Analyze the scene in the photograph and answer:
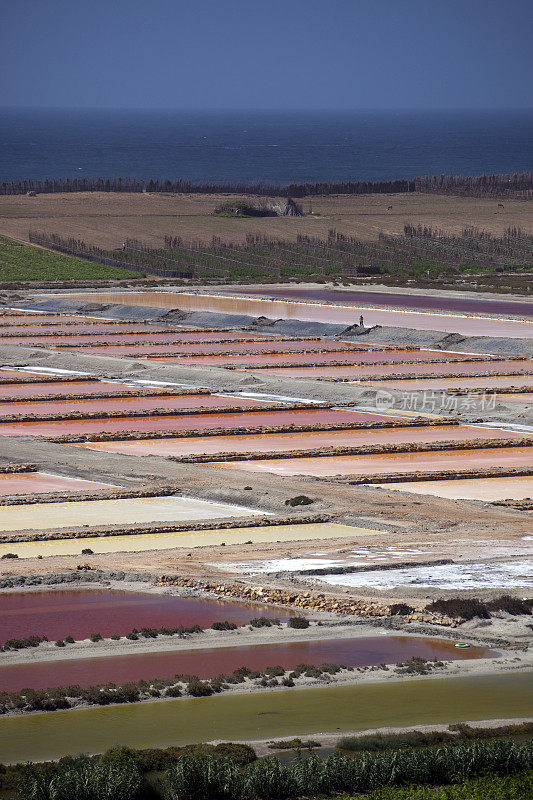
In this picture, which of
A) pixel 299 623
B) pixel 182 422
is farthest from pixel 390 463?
pixel 299 623

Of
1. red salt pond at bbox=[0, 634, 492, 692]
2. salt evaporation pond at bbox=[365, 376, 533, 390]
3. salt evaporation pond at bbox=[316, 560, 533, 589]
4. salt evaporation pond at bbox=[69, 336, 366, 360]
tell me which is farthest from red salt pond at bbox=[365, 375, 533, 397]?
red salt pond at bbox=[0, 634, 492, 692]

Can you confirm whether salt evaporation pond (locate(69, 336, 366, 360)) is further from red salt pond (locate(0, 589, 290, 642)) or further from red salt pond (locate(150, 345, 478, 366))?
red salt pond (locate(0, 589, 290, 642))

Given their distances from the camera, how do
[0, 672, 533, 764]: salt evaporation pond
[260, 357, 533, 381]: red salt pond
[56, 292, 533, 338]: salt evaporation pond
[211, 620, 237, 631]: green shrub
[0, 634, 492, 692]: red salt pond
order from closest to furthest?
[0, 672, 533, 764]: salt evaporation pond
[0, 634, 492, 692]: red salt pond
[211, 620, 237, 631]: green shrub
[260, 357, 533, 381]: red salt pond
[56, 292, 533, 338]: salt evaporation pond

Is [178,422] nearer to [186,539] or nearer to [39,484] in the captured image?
[39,484]

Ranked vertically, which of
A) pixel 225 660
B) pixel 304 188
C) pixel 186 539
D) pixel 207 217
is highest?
pixel 304 188

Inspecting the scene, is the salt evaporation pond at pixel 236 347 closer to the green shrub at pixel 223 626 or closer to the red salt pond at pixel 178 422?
the red salt pond at pixel 178 422
